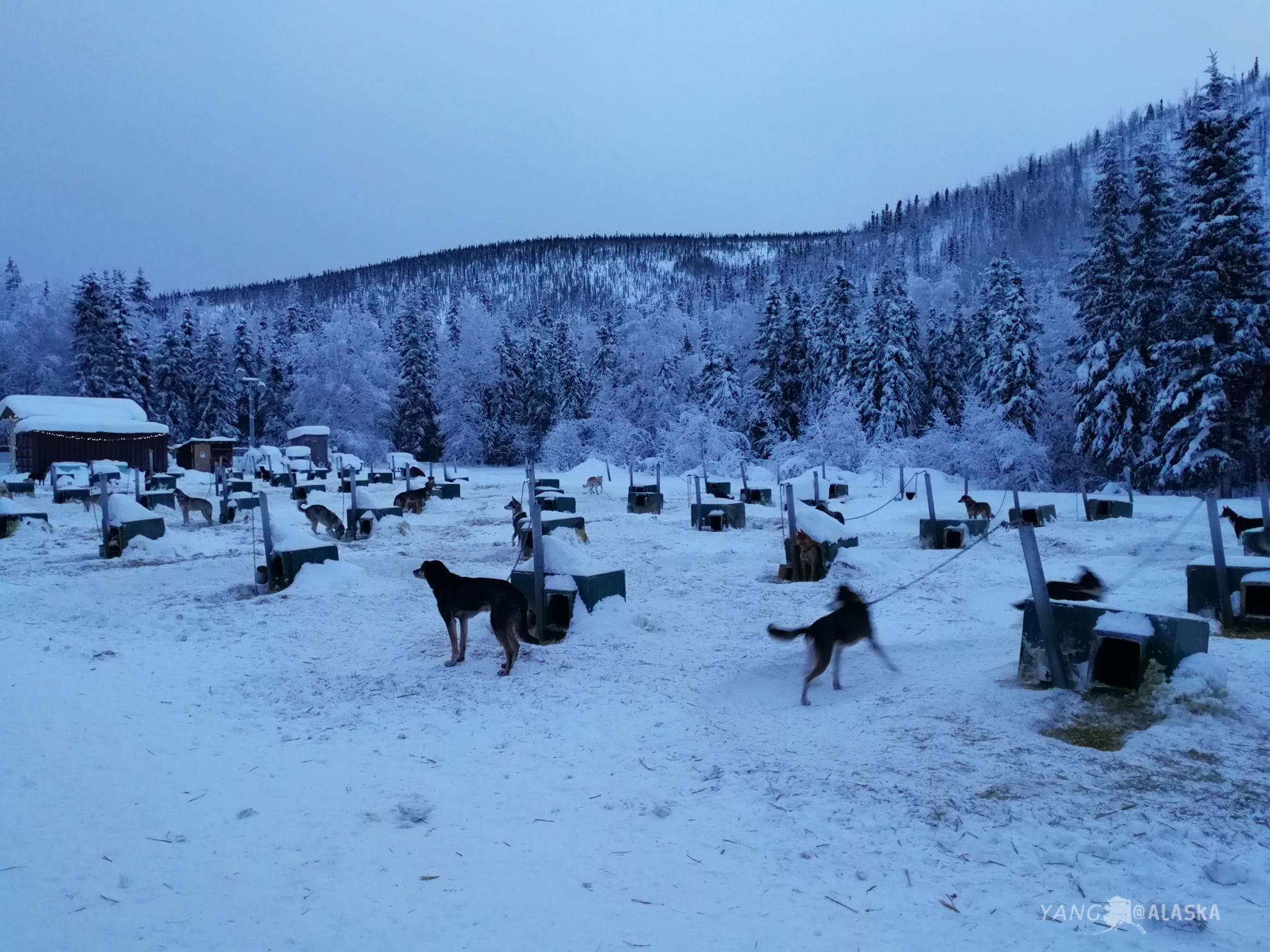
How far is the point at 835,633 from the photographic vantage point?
7086 mm

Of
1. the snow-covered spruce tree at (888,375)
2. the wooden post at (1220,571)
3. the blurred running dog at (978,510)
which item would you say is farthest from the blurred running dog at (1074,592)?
the snow-covered spruce tree at (888,375)

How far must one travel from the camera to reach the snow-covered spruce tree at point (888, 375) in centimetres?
4194

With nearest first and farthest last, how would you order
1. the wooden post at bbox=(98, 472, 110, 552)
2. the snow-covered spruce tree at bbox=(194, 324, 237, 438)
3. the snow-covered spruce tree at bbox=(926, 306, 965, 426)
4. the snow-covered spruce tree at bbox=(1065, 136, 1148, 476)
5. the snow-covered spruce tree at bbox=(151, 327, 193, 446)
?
the wooden post at bbox=(98, 472, 110, 552)
the snow-covered spruce tree at bbox=(1065, 136, 1148, 476)
the snow-covered spruce tree at bbox=(926, 306, 965, 426)
the snow-covered spruce tree at bbox=(151, 327, 193, 446)
the snow-covered spruce tree at bbox=(194, 324, 237, 438)

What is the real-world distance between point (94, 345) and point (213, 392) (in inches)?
339

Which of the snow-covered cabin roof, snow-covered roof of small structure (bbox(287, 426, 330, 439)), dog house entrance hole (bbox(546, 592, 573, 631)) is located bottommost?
dog house entrance hole (bbox(546, 592, 573, 631))

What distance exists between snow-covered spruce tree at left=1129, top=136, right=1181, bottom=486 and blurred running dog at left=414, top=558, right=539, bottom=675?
28.6 metres

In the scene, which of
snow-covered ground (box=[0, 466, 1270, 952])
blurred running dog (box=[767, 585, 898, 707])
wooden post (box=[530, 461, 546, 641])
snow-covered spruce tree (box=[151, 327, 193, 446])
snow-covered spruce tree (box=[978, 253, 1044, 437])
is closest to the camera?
snow-covered ground (box=[0, 466, 1270, 952])

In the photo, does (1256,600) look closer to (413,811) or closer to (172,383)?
(413,811)

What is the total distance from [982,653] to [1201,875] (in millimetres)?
4092

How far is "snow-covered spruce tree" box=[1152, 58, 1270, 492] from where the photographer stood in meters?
25.1

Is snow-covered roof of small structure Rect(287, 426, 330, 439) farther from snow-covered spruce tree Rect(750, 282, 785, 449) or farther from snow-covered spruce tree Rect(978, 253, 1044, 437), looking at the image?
snow-covered spruce tree Rect(978, 253, 1044, 437)

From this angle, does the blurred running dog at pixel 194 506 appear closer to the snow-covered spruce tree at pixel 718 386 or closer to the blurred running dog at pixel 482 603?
the blurred running dog at pixel 482 603

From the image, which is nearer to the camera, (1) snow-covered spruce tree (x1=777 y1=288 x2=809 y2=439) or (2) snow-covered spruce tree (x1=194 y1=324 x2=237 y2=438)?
(1) snow-covered spruce tree (x1=777 y1=288 x2=809 y2=439)

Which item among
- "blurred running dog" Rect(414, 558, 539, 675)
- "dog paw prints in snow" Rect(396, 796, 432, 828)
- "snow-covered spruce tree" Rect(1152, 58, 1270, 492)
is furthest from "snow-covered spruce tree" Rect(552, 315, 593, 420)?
"dog paw prints in snow" Rect(396, 796, 432, 828)
